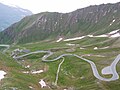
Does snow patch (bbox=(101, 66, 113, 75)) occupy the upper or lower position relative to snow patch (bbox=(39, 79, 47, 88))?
upper

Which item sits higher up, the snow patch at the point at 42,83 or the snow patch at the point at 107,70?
the snow patch at the point at 107,70

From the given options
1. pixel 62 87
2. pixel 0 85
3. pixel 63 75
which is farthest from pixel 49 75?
pixel 0 85

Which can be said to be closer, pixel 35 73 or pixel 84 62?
pixel 35 73

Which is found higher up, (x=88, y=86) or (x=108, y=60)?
(x=108, y=60)

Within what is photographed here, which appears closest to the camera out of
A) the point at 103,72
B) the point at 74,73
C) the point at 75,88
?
the point at 75,88

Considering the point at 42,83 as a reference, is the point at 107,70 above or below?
above

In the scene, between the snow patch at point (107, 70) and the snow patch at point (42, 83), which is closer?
the snow patch at point (42, 83)

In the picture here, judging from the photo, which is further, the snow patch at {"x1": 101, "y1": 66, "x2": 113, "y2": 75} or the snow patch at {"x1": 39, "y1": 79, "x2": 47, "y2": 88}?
the snow patch at {"x1": 101, "y1": 66, "x2": 113, "y2": 75}

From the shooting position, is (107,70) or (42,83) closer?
(42,83)

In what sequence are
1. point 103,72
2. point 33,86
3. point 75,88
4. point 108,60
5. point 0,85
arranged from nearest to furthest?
point 0,85
point 33,86
point 75,88
point 103,72
point 108,60

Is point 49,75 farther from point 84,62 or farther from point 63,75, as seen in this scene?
point 84,62
